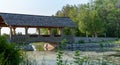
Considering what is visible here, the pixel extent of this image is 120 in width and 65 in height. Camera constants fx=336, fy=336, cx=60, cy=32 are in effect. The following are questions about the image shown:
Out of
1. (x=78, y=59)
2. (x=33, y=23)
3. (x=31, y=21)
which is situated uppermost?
(x=31, y=21)

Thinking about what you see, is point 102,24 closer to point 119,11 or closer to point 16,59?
point 119,11

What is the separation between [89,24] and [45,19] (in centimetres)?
1253

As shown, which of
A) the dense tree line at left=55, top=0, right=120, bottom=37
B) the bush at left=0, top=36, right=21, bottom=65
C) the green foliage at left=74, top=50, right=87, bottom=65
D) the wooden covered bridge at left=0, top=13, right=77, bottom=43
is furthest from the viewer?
the dense tree line at left=55, top=0, right=120, bottom=37

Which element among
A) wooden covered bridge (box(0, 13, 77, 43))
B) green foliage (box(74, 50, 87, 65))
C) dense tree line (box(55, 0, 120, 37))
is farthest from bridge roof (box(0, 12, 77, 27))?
green foliage (box(74, 50, 87, 65))

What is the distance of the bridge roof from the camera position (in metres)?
31.4

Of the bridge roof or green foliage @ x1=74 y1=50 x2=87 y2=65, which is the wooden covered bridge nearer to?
the bridge roof

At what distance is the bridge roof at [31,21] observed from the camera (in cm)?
3136

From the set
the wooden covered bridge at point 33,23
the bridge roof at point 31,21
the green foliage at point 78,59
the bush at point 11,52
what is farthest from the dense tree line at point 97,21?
the green foliage at point 78,59

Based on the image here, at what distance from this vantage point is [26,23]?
3200cm

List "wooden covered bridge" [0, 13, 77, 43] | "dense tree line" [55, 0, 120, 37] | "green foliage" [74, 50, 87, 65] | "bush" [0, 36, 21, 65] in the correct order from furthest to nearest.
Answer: "dense tree line" [55, 0, 120, 37], "wooden covered bridge" [0, 13, 77, 43], "bush" [0, 36, 21, 65], "green foliage" [74, 50, 87, 65]

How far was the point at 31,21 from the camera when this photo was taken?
32.9 metres

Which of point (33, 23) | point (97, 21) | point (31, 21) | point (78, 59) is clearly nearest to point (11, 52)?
point (78, 59)

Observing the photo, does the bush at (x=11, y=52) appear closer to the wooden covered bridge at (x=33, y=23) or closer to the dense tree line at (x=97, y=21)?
the wooden covered bridge at (x=33, y=23)

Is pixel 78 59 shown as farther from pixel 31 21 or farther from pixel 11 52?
pixel 31 21
